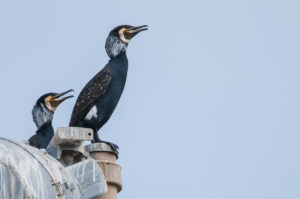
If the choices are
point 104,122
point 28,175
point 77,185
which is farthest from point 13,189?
point 104,122

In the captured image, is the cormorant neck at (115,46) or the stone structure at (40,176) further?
the cormorant neck at (115,46)

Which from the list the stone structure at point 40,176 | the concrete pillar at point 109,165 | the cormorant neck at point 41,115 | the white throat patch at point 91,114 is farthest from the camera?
the cormorant neck at point 41,115

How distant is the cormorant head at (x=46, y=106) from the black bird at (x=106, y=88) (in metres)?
1.02

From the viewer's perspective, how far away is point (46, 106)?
12.1 meters

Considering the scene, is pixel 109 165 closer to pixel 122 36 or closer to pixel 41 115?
pixel 122 36

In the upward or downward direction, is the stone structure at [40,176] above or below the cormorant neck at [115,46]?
below

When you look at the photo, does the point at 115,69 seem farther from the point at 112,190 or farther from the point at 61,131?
the point at 61,131

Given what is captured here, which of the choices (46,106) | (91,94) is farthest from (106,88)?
(46,106)

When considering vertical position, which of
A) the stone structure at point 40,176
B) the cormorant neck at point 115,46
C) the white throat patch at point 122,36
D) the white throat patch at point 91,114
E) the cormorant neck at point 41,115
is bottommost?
the stone structure at point 40,176

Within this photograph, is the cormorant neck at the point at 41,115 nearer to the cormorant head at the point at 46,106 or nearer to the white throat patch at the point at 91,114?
the cormorant head at the point at 46,106

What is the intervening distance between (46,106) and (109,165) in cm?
377

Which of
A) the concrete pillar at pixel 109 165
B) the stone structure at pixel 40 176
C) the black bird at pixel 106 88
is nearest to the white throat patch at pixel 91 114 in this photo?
the black bird at pixel 106 88

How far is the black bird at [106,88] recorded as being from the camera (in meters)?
10.8

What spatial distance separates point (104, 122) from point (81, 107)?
0.33 metres
